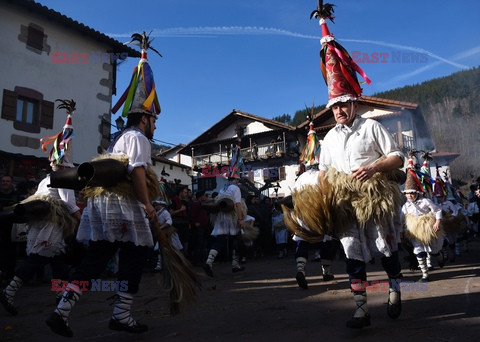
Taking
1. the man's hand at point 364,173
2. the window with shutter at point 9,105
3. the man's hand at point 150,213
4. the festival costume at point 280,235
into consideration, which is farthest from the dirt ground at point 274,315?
the window with shutter at point 9,105

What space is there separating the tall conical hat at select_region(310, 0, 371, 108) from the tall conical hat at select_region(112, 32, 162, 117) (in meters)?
1.87

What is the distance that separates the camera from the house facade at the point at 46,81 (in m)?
14.0

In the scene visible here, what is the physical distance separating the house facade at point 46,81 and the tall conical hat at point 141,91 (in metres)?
10.3

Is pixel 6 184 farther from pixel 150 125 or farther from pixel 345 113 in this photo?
pixel 345 113

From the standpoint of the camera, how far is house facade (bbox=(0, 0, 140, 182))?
14.0 meters

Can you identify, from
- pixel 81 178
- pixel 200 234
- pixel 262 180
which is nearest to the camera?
pixel 81 178

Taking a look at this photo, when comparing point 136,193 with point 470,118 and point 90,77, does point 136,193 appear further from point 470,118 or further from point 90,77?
point 470,118

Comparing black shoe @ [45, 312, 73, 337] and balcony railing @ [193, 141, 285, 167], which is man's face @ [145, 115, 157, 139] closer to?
black shoe @ [45, 312, 73, 337]

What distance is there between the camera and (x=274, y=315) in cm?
395

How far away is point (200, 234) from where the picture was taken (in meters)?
11.0

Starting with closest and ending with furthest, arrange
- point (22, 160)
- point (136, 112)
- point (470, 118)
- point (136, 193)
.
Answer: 1. point (136, 193)
2. point (136, 112)
3. point (22, 160)
4. point (470, 118)

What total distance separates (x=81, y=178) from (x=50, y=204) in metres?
2.29

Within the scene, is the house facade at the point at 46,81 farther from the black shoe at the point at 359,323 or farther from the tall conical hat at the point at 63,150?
the black shoe at the point at 359,323

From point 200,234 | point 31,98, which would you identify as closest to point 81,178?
point 200,234
